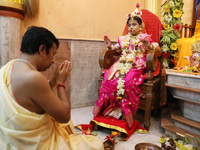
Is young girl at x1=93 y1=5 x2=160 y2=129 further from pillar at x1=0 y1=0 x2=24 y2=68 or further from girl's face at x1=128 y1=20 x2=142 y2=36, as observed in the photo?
pillar at x1=0 y1=0 x2=24 y2=68

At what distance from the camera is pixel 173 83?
2.35 meters

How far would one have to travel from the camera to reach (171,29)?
10.8 ft

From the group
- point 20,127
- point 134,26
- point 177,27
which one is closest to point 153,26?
point 177,27

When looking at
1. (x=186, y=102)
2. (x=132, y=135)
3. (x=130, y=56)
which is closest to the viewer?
(x=186, y=102)

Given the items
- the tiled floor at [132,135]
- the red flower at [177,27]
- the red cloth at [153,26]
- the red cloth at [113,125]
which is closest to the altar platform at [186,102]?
the tiled floor at [132,135]

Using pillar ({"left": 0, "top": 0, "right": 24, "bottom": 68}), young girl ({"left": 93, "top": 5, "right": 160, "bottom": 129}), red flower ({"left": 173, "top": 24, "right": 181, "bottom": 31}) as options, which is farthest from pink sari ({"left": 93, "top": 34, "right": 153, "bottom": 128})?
pillar ({"left": 0, "top": 0, "right": 24, "bottom": 68})

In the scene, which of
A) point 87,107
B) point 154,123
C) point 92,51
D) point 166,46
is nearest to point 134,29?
point 166,46

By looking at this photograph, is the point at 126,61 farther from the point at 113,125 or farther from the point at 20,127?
the point at 20,127

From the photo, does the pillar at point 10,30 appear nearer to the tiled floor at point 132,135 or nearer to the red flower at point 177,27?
the tiled floor at point 132,135

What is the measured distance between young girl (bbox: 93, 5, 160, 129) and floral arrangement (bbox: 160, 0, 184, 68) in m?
0.58

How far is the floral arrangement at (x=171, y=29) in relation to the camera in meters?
3.30

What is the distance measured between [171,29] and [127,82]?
1589mm

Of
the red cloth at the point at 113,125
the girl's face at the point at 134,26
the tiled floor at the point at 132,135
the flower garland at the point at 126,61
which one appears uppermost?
the girl's face at the point at 134,26

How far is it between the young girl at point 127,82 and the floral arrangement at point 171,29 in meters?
0.58
